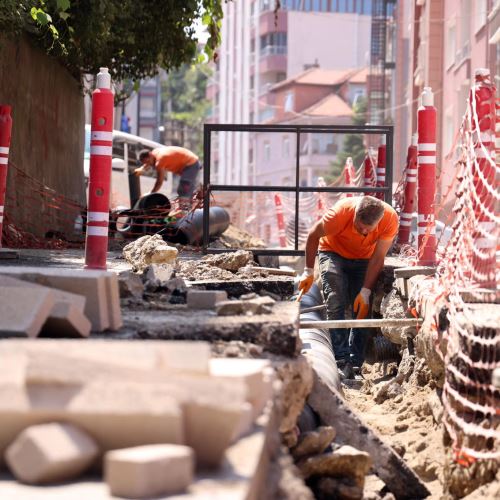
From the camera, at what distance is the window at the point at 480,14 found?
28766mm

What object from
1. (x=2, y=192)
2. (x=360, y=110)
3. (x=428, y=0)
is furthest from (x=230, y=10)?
(x=2, y=192)

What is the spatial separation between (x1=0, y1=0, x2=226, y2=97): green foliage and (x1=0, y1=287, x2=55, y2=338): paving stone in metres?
6.92

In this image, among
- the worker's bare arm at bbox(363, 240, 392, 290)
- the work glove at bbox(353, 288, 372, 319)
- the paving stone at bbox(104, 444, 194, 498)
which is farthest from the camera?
the worker's bare arm at bbox(363, 240, 392, 290)

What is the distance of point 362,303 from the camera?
9.17m

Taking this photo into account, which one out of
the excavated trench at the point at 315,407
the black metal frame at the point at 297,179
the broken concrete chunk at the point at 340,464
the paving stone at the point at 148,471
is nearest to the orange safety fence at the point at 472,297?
the excavated trench at the point at 315,407

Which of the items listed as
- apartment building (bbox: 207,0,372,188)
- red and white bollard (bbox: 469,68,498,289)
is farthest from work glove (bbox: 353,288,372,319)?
apartment building (bbox: 207,0,372,188)

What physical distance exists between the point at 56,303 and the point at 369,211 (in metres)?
4.90

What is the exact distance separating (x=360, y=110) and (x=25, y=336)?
71.2 metres

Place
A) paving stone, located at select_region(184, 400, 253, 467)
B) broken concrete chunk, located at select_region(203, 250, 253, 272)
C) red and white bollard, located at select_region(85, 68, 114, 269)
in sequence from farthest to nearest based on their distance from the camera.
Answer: broken concrete chunk, located at select_region(203, 250, 253, 272) < red and white bollard, located at select_region(85, 68, 114, 269) < paving stone, located at select_region(184, 400, 253, 467)

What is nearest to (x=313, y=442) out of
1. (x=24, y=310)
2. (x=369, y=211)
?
(x=24, y=310)

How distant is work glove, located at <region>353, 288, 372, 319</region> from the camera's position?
916cm

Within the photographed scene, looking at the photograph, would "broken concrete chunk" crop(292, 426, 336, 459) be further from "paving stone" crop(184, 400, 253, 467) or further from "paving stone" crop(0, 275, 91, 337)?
"paving stone" crop(184, 400, 253, 467)

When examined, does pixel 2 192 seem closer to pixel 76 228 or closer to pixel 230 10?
pixel 76 228

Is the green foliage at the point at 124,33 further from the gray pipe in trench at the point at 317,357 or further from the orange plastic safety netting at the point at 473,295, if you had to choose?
the orange plastic safety netting at the point at 473,295
